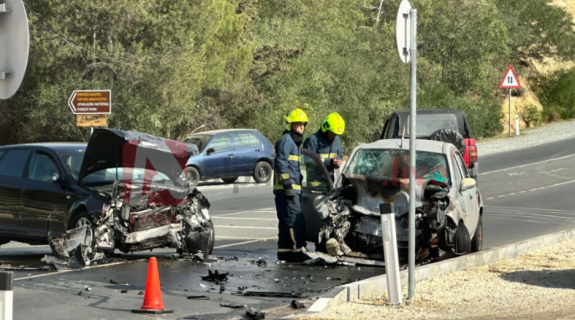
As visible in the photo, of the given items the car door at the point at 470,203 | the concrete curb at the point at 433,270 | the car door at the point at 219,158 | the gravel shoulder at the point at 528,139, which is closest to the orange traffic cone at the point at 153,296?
the concrete curb at the point at 433,270

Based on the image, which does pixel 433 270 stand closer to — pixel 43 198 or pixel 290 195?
pixel 290 195

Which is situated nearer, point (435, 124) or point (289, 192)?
point (289, 192)

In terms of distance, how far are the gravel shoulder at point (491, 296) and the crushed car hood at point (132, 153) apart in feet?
14.1

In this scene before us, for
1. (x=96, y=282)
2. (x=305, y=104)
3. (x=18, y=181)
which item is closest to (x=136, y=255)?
(x=18, y=181)

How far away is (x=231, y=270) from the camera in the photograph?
Result: 1201 cm

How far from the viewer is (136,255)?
45.2 ft

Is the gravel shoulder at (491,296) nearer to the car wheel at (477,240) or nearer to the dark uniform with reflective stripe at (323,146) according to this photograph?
the car wheel at (477,240)

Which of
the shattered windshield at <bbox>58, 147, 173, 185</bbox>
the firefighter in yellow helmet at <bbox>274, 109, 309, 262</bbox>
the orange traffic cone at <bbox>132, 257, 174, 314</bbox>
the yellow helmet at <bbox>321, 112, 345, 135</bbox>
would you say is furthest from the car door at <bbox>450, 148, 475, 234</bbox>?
the orange traffic cone at <bbox>132, 257, 174, 314</bbox>

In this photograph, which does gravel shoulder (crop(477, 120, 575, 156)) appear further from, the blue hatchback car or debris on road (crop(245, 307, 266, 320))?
debris on road (crop(245, 307, 266, 320))

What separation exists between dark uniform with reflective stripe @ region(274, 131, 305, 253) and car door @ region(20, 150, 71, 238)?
2835 mm

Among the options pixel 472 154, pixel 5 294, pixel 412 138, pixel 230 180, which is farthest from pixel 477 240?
pixel 230 180

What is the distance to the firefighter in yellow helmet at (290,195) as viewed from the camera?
41.9 ft

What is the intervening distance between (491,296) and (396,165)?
351cm

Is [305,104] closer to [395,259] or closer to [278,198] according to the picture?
[278,198]
